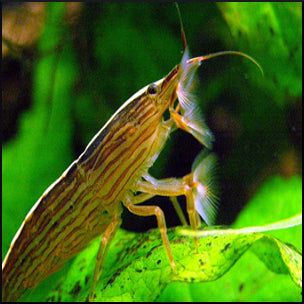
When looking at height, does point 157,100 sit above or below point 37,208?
above

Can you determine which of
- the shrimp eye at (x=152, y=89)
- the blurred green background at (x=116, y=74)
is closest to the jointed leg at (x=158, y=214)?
the blurred green background at (x=116, y=74)

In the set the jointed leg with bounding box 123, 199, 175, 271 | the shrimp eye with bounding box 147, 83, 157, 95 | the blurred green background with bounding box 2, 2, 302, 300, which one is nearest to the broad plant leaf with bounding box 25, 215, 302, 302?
the jointed leg with bounding box 123, 199, 175, 271

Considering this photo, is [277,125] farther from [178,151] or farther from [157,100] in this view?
[157,100]

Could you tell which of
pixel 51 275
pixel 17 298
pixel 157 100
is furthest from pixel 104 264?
pixel 157 100

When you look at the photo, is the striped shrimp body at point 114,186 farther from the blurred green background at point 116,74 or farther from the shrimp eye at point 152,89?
the blurred green background at point 116,74

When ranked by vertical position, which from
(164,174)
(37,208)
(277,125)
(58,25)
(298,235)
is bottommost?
(298,235)

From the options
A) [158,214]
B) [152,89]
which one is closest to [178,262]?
[158,214]
